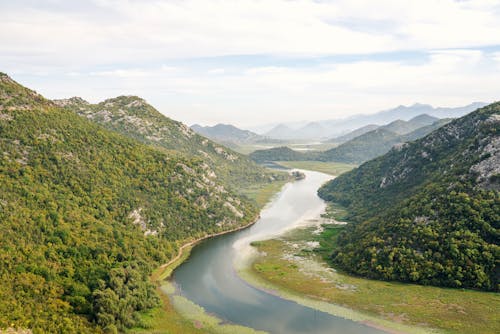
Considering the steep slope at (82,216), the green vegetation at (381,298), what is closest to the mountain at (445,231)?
the green vegetation at (381,298)

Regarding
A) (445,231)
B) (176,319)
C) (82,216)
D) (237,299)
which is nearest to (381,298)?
(445,231)

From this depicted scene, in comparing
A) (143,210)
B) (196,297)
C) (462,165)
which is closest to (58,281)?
(196,297)

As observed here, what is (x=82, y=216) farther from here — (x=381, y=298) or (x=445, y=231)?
(x=445, y=231)

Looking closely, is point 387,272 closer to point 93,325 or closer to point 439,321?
point 439,321

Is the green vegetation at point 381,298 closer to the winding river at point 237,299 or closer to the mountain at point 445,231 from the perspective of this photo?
the winding river at point 237,299

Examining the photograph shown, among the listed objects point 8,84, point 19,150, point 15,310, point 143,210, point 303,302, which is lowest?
point 303,302

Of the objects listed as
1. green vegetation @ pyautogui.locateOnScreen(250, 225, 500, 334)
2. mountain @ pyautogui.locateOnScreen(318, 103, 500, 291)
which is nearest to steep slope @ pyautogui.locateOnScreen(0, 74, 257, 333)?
green vegetation @ pyautogui.locateOnScreen(250, 225, 500, 334)
